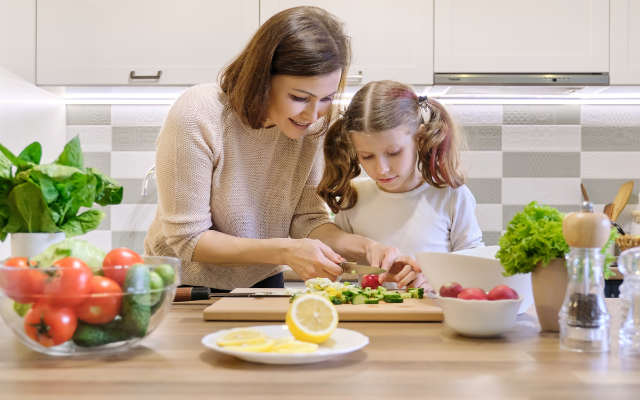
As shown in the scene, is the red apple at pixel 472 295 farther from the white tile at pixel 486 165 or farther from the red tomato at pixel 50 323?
the white tile at pixel 486 165

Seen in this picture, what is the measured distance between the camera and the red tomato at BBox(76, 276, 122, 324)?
2.69 ft

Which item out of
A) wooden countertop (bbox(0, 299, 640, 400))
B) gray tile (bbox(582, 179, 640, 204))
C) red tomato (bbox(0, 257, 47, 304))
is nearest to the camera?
wooden countertop (bbox(0, 299, 640, 400))

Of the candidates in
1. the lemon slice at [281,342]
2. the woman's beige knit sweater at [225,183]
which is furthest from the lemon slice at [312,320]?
the woman's beige knit sweater at [225,183]

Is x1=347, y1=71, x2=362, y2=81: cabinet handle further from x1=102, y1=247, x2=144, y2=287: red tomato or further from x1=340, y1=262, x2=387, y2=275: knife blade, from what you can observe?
x1=102, y1=247, x2=144, y2=287: red tomato

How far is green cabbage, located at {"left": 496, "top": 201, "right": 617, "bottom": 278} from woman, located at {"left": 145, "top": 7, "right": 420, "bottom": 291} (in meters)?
0.47

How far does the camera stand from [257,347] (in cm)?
83

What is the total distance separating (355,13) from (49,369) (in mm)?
2135

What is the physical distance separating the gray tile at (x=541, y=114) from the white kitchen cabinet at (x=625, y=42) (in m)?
0.39

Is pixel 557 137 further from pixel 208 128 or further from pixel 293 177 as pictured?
pixel 208 128

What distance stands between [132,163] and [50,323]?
2.30 metres

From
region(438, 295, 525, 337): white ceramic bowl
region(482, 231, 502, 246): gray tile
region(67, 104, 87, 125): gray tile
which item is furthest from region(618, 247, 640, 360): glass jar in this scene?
region(67, 104, 87, 125): gray tile

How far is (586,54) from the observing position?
2607mm

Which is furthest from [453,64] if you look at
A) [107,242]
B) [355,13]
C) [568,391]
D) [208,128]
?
[568,391]

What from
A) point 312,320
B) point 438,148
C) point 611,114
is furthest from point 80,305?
point 611,114
